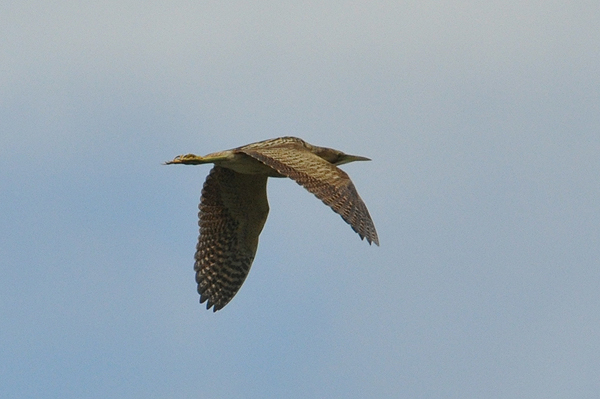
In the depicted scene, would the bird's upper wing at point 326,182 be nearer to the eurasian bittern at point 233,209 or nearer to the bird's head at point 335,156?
the eurasian bittern at point 233,209

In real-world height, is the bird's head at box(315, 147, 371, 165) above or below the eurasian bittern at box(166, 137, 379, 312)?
above

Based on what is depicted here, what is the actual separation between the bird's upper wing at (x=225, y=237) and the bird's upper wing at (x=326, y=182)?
97.2 inches

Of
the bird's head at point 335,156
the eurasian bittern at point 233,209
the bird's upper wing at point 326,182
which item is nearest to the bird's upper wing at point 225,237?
the eurasian bittern at point 233,209

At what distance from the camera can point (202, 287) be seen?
2023 cm

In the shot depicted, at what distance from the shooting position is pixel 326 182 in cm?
1584

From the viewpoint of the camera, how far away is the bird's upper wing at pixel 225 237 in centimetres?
1980

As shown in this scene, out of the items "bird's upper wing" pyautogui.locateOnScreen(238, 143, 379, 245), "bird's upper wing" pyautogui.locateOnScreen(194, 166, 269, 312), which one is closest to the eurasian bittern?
"bird's upper wing" pyautogui.locateOnScreen(194, 166, 269, 312)

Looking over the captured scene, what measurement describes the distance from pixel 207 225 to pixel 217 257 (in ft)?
1.93

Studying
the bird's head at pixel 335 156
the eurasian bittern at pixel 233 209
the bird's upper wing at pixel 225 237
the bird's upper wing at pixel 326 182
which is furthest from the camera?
the bird's upper wing at pixel 225 237

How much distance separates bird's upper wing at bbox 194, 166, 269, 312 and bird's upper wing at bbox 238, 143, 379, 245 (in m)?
2.47

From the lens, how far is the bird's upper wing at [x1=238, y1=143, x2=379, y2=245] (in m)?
15.2

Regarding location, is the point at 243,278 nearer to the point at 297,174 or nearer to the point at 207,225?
the point at 207,225

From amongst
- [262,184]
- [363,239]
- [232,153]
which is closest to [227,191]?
[262,184]

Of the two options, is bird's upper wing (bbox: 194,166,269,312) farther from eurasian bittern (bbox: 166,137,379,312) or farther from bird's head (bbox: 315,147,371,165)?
bird's head (bbox: 315,147,371,165)
